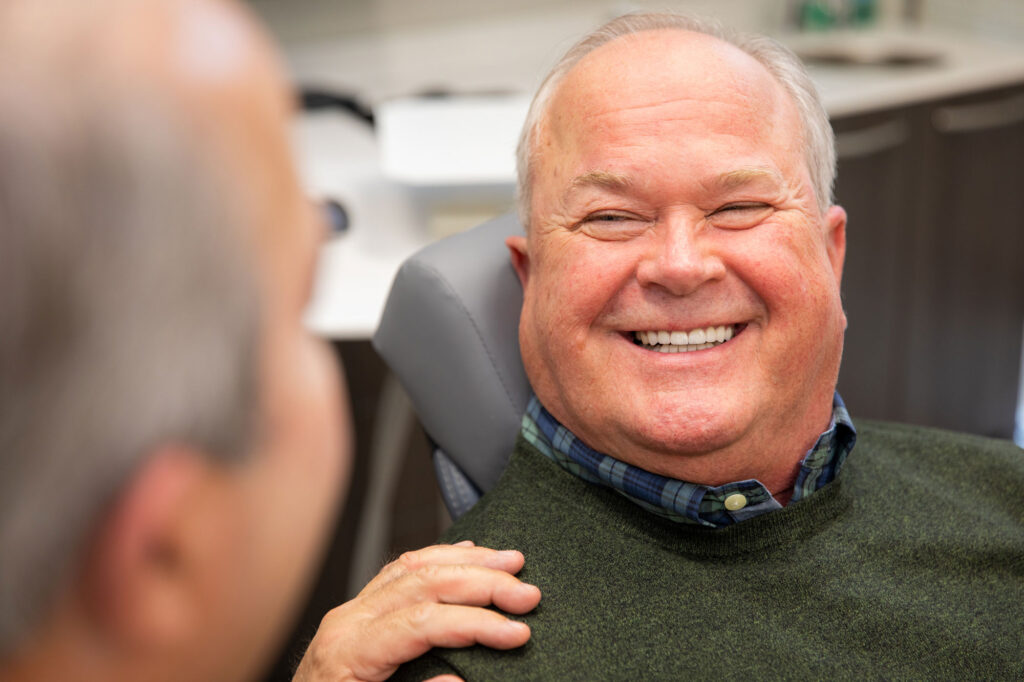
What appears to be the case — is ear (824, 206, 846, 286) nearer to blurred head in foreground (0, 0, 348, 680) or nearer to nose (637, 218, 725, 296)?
nose (637, 218, 725, 296)

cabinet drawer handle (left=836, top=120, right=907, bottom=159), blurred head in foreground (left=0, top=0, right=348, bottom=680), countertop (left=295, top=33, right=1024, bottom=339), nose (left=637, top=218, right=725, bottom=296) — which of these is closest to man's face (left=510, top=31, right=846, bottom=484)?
nose (left=637, top=218, right=725, bottom=296)

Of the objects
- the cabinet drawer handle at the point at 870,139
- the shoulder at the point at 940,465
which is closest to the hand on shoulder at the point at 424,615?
the shoulder at the point at 940,465

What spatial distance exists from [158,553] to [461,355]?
41.6 inches

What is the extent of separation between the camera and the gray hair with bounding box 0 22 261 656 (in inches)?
13.5

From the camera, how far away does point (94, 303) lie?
13.9 inches

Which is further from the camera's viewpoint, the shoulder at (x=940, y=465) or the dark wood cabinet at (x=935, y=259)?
the dark wood cabinet at (x=935, y=259)

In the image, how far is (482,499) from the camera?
136 cm

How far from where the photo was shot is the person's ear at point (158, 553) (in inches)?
14.8

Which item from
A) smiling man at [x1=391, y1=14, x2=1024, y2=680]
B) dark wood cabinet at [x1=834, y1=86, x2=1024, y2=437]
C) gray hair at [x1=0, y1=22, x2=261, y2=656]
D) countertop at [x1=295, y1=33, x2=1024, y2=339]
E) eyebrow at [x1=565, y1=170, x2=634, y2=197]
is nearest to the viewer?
gray hair at [x1=0, y1=22, x2=261, y2=656]

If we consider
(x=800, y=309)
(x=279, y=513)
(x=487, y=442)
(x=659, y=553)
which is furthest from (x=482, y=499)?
(x=279, y=513)

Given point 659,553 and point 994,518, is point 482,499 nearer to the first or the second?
point 659,553

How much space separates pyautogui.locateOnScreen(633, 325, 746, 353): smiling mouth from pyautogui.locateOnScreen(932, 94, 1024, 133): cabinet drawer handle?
1.97 m

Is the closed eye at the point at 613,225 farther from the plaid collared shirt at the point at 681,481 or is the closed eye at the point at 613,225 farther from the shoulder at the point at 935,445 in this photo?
the shoulder at the point at 935,445

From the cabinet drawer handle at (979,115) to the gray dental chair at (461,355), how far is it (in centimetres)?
197
